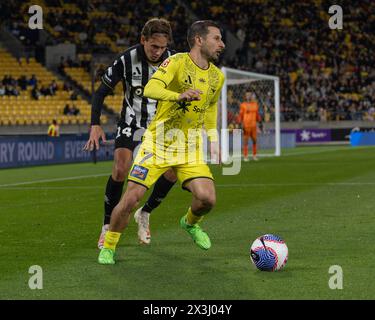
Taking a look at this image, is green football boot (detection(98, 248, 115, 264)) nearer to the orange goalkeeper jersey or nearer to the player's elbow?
the player's elbow

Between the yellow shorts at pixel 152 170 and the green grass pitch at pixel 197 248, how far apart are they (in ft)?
2.37

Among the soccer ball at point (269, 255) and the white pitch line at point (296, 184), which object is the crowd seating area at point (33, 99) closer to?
the white pitch line at point (296, 184)

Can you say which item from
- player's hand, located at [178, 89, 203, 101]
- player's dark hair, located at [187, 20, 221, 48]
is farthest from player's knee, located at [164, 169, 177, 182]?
player's hand, located at [178, 89, 203, 101]

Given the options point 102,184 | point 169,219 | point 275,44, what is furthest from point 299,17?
point 169,219

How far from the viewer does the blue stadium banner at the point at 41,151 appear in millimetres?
24672

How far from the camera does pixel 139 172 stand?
290 inches

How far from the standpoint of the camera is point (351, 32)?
5316cm

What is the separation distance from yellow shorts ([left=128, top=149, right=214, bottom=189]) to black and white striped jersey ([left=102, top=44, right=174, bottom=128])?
3.61 ft

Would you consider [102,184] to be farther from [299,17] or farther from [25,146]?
[299,17]

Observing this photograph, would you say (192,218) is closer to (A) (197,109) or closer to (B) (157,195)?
(B) (157,195)

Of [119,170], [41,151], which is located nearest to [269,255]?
[119,170]

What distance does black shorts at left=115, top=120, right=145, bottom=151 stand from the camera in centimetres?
841

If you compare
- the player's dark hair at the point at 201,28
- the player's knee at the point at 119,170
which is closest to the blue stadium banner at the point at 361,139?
the player's knee at the point at 119,170

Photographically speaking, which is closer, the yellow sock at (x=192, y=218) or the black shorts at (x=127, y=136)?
the yellow sock at (x=192, y=218)
